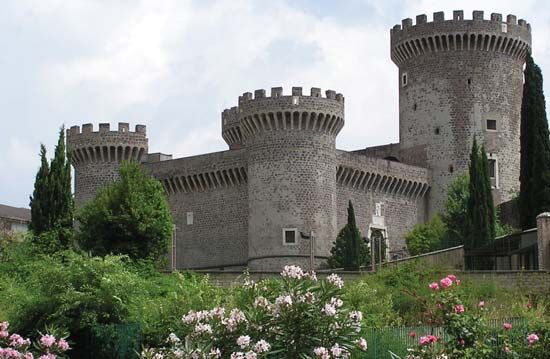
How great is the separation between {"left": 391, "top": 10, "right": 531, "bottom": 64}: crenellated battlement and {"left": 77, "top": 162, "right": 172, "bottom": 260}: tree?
2316 centimetres

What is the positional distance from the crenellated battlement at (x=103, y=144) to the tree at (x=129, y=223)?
14.5m

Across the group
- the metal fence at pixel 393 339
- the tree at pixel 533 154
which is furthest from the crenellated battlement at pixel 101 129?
the metal fence at pixel 393 339

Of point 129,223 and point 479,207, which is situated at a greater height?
point 479,207

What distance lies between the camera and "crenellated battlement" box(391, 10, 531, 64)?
68.9m

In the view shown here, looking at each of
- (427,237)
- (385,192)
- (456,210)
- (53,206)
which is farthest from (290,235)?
(53,206)

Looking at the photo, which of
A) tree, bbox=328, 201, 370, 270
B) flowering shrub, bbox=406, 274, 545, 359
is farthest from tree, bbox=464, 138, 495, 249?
flowering shrub, bbox=406, 274, 545, 359

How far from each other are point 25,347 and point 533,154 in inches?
1407

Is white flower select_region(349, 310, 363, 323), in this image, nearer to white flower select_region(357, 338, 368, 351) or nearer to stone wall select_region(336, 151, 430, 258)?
white flower select_region(357, 338, 368, 351)

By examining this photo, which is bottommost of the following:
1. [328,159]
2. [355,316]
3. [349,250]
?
[355,316]

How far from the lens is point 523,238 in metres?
49.5

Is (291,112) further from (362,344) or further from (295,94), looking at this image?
(362,344)

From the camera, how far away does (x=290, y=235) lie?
193ft

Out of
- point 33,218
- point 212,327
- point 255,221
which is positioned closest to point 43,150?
point 33,218

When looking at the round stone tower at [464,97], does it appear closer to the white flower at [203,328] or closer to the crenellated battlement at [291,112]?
the crenellated battlement at [291,112]
